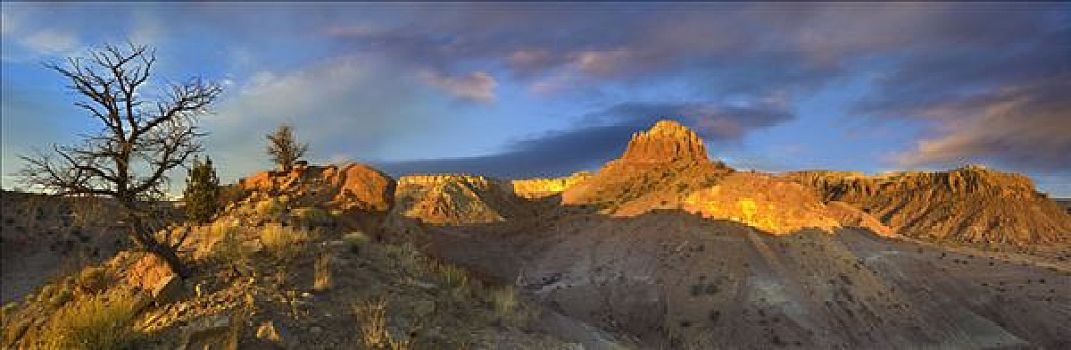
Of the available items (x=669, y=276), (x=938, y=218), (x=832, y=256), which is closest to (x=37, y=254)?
(x=669, y=276)

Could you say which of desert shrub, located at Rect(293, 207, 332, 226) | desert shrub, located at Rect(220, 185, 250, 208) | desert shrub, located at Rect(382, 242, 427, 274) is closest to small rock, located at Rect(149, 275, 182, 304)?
desert shrub, located at Rect(382, 242, 427, 274)

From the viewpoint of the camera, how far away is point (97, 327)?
378 inches

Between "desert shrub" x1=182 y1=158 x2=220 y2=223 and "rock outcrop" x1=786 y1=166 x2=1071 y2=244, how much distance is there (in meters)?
75.6

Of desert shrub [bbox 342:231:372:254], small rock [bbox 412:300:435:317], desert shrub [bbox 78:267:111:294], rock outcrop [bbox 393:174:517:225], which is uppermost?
rock outcrop [bbox 393:174:517:225]

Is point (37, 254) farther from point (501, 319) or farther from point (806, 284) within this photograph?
point (806, 284)

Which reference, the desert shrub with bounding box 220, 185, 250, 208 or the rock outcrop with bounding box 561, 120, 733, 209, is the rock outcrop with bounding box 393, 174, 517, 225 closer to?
the rock outcrop with bounding box 561, 120, 733, 209

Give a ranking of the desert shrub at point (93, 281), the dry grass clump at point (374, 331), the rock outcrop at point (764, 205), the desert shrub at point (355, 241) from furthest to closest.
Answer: the rock outcrop at point (764, 205) < the desert shrub at point (355, 241) < the desert shrub at point (93, 281) < the dry grass clump at point (374, 331)

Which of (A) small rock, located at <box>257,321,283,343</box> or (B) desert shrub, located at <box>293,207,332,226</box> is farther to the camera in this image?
(B) desert shrub, located at <box>293,207,332,226</box>

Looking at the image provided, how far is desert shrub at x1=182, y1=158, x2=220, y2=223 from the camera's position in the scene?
19141 mm

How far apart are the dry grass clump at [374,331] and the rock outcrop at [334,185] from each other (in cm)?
864

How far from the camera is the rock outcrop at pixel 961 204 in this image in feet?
277

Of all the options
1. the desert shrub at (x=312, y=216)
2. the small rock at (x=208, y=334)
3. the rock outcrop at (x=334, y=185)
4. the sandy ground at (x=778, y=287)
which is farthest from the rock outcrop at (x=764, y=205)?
the small rock at (x=208, y=334)

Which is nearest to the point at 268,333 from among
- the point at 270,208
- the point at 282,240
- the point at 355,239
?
the point at 282,240

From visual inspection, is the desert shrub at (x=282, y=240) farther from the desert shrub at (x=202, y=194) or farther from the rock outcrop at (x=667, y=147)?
the rock outcrop at (x=667, y=147)
